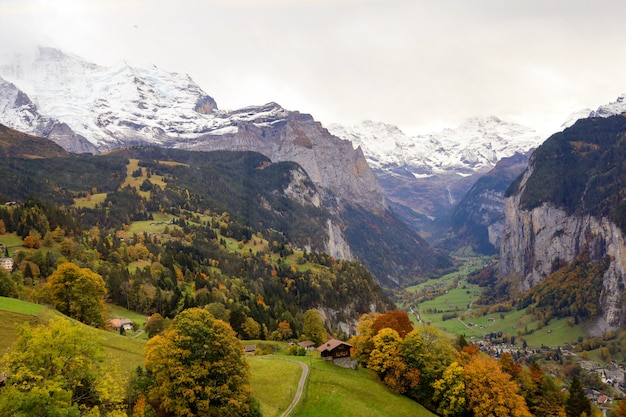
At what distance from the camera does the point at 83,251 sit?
126 meters

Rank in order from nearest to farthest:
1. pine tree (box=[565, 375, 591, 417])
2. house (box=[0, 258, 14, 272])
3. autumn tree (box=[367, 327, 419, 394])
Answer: autumn tree (box=[367, 327, 419, 394]), pine tree (box=[565, 375, 591, 417]), house (box=[0, 258, 14, 272])

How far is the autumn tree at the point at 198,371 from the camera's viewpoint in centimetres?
4522

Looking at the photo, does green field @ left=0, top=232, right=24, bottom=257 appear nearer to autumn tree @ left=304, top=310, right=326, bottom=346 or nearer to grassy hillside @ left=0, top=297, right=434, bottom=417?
grassy hillside @ left=0, top=297, right=434, bottom=417

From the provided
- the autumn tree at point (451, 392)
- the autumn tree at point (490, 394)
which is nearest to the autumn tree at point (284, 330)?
the autumn tree at point (451, 392)

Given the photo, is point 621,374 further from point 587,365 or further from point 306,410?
point 306,410

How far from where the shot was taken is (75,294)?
7356cm

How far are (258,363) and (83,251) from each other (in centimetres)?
8163

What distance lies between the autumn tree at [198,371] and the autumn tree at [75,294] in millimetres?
30384

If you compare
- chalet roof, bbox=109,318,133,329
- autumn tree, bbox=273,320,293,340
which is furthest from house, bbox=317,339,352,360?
chalet roof, bbox=109,318,133,329

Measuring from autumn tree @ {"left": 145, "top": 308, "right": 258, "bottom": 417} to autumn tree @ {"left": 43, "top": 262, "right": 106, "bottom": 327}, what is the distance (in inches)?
1196

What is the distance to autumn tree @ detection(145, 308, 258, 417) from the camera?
148ft

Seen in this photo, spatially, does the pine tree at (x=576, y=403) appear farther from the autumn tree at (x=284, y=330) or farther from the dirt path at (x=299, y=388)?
the autumn tree at (x=284, y=330)

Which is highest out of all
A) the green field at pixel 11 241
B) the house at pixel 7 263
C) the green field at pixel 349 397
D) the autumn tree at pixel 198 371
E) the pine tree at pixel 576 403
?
the green field at pixel 11 241

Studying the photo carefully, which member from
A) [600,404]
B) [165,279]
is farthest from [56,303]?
[600,404]
